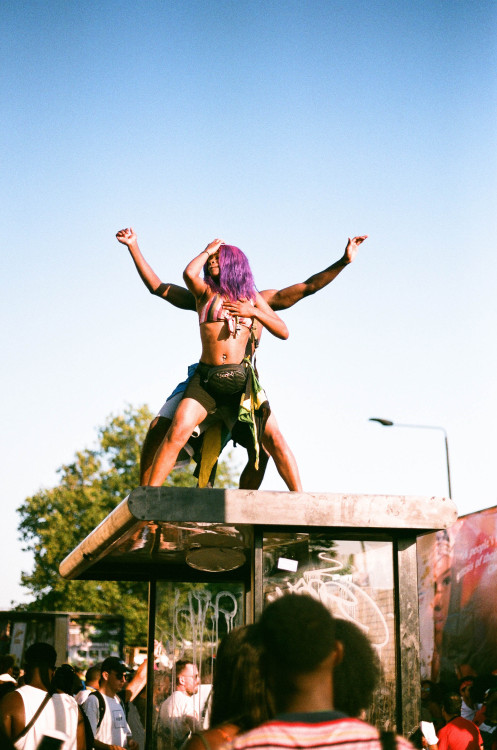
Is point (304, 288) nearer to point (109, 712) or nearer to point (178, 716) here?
point (178, 716)

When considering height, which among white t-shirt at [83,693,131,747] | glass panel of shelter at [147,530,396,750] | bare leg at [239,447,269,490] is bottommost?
white t-shirt at [83,693,131,747]

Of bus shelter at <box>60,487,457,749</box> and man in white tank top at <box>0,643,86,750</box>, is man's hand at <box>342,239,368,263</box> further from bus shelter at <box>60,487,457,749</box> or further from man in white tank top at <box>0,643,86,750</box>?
man in white tank top at <box>0,643,86,750</box>

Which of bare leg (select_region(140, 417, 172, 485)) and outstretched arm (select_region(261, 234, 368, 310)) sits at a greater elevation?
outstretched arm (select_region(261, 234, 368, 310))

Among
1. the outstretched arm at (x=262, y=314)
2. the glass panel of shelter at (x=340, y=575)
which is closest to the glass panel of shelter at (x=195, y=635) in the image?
the glass panel of shelter at (x=340, y=575)

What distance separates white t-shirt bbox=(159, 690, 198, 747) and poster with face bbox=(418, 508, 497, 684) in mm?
8126

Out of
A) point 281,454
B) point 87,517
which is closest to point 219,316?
point 281,454

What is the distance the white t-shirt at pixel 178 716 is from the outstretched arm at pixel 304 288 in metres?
3.25

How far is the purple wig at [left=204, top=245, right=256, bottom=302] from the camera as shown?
630cm

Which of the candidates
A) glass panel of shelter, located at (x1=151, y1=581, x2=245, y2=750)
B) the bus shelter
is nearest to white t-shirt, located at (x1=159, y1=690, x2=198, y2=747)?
glass panel of shelter, located at (x1=151, y1=581, x2=245, y2=750)

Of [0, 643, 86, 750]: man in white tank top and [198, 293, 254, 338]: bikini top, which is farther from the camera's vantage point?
[198, 293, 254, 338]: bikini top

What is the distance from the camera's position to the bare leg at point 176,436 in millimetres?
5812

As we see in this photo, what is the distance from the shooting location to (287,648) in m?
2.53

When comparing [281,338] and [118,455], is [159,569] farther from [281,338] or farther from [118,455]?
[118,455]

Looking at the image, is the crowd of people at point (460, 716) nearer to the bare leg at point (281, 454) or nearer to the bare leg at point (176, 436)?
the bare leg at point (281, 454)
